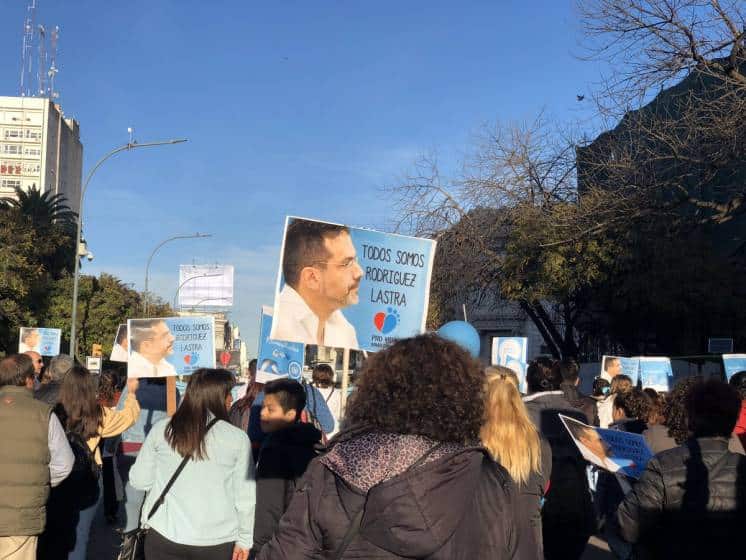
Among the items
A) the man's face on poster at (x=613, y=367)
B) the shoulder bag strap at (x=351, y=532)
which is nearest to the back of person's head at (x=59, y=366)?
the shoulder bag strap at (x=351, y=532)

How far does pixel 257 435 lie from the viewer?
6277 mm

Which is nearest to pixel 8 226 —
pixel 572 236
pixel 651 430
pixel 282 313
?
pixel 572 236

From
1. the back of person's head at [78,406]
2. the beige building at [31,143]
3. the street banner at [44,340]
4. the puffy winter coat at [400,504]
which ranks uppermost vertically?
the beige building at [31,143]

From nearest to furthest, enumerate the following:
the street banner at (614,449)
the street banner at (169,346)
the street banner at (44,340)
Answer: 1. the street banner at (614,449)
2. the street banner at (169,346)
3. the street banner at (44,340)

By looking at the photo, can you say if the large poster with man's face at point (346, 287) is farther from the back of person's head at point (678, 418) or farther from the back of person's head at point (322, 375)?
the back of person's head at point (678, 418)

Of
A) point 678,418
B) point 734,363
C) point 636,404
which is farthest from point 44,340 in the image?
point 678,418

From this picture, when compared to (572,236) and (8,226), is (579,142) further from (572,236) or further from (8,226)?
(8,226)

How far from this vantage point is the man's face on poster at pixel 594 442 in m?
4.46

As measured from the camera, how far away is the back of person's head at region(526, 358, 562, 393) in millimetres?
6180

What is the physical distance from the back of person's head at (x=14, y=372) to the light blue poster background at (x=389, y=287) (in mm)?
2439

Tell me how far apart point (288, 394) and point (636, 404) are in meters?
2.87

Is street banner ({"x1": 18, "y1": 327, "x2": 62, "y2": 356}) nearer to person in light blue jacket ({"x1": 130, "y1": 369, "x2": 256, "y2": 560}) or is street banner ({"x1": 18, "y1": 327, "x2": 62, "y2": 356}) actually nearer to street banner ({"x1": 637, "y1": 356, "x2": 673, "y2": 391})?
street banner ({"x1": 637, "y1": 356, "x2": 673, "y2": 391})

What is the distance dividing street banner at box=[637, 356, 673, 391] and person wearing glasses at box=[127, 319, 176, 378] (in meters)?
9.11

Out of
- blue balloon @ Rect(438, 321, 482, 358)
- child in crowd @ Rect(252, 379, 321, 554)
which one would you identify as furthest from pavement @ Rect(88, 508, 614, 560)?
child in crowd @ Rect(252, 379, 321, 554)
